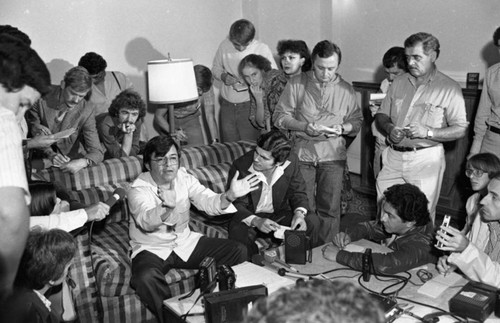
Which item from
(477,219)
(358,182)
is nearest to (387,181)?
(477,219)

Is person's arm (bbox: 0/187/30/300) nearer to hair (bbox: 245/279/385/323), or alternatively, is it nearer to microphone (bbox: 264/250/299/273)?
hair (bbox: 245/279/385/323)

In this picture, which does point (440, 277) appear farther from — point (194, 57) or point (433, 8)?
point (194, 57)

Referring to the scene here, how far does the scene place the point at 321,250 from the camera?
2.78 metres

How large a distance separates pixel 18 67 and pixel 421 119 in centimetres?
258

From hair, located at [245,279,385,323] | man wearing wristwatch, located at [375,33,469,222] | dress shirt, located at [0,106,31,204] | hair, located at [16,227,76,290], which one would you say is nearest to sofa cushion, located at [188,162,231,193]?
man wearing wristwatch, located at [375,33,469,222]

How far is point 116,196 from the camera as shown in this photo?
295 cm

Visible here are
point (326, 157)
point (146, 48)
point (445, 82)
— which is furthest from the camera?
point (146, 48)

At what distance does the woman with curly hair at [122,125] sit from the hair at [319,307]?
332 cm

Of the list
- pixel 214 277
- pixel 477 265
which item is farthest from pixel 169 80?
pixel 477 265

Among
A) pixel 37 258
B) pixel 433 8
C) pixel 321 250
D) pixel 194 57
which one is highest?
pixel 433 8

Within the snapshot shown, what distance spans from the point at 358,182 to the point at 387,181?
2.08m

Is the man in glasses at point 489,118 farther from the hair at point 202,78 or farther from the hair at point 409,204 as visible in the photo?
the hair at point 202,78

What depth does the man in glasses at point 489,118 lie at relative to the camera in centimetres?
361

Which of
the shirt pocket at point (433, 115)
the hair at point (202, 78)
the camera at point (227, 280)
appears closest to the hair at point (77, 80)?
the hair at point (202, 78)
